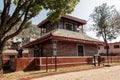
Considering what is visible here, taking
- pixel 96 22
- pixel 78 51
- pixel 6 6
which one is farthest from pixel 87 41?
pixel 96 22

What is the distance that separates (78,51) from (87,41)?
1.84m

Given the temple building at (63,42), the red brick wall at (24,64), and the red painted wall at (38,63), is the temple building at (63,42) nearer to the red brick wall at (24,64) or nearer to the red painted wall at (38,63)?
the red painted wall at (38,63)

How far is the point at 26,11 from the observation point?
16797mm

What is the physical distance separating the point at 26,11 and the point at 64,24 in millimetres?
11111

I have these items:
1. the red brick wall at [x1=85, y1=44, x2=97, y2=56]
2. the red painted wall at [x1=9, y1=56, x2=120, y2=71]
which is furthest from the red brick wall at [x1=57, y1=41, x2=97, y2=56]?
the red painted wall at [x1=9, y1=56, x2=120, y2=71]

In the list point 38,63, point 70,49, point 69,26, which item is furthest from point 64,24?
point 38,63

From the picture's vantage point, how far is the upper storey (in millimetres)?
26805

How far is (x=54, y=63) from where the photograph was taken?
1989 cm

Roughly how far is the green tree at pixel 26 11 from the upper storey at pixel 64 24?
8.64m

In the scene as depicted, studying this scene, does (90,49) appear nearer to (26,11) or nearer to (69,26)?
(69,26)

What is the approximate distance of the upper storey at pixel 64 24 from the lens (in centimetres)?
2680

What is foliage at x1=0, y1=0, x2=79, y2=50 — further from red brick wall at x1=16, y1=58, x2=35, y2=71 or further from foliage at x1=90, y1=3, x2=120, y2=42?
foliage at x1=90, y1=3, x2=120, y2=42

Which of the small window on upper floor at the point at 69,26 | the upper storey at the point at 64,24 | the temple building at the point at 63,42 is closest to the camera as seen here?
the temple building at the point at 63,42

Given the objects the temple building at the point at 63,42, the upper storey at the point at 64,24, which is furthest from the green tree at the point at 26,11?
the upper storey at the point at 64,24
